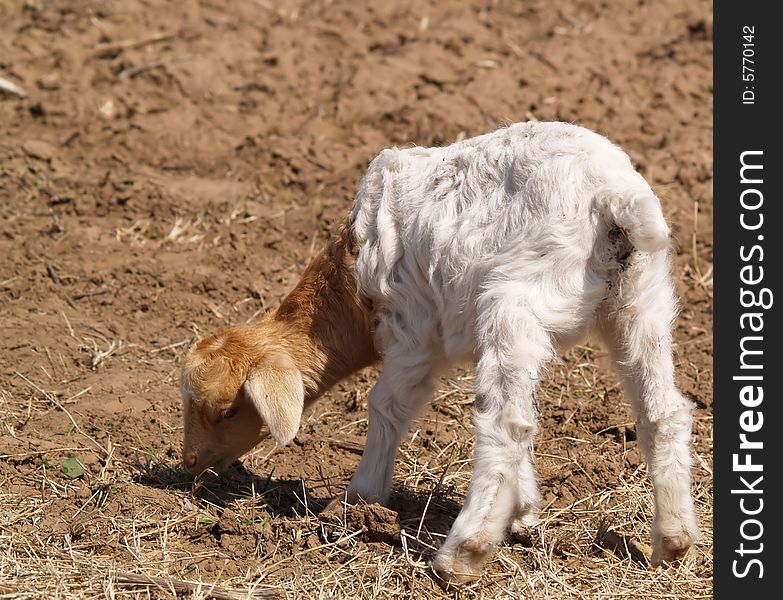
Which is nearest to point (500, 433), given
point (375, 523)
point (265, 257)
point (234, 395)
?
point (375, 523)

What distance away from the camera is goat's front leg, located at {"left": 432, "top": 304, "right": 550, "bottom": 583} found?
Result: 477 centimetres

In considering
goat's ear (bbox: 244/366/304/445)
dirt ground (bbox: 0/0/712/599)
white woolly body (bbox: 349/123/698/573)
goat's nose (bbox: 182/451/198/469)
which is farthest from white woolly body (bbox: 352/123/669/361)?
goat's nose (bbox: 182/451/198/469)

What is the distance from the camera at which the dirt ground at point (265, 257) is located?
17.4 feet

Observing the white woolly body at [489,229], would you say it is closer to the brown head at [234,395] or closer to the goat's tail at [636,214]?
the goat's tail at [636,214]

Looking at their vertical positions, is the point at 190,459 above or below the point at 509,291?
below

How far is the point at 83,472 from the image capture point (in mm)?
5852

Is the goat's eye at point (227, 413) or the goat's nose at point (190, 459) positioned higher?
the goat's eye at point (227, 413)

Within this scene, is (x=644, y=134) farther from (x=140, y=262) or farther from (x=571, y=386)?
(x=140, y=262)

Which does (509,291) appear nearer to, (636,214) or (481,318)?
(481,318)

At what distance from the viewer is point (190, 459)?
577 centimetres

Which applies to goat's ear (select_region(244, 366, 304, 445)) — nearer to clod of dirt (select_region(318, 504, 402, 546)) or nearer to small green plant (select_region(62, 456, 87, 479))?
clod of dirt (select_region(318, 504, 402, 546))

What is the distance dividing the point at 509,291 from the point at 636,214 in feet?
2.25

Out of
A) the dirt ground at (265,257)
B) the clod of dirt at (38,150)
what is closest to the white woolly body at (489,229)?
the dirt ground at (265,257)

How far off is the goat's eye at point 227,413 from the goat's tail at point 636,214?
89.6 inches
